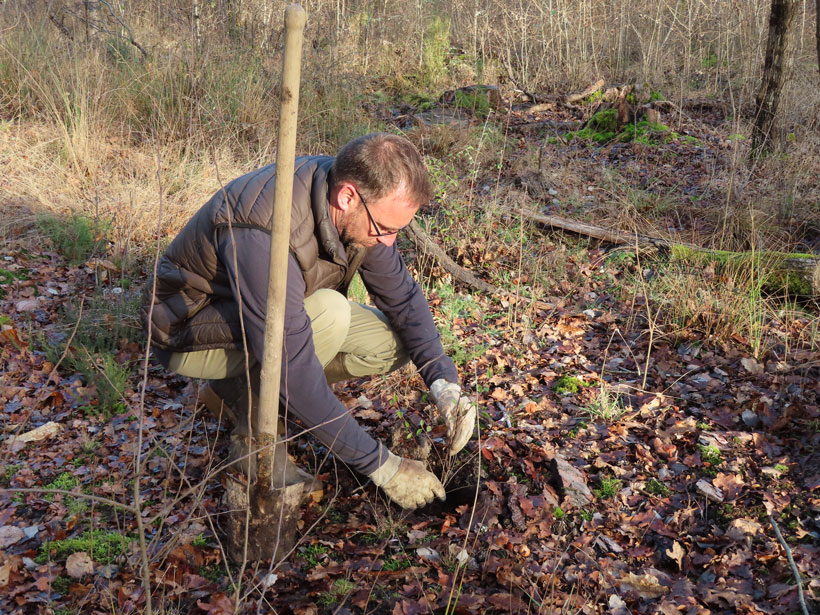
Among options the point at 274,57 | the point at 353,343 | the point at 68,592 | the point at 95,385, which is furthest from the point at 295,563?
the point at 274,57

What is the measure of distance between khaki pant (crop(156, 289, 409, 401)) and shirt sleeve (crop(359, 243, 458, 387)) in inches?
4.5

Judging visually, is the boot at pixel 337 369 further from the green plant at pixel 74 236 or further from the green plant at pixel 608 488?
the green plant at pixel 74 236

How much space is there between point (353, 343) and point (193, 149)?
3.61 meters

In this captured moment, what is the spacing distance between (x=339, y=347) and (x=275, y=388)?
42.2 inches

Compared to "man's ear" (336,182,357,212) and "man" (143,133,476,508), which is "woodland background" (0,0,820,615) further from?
"man's ear" (336,182,357,212)

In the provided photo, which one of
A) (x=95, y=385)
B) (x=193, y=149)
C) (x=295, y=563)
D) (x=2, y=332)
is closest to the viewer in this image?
(x=295, y=563)

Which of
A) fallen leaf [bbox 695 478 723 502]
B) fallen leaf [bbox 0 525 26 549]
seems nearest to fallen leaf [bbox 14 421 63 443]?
fallen leaf [bbox 0 525 26 549]

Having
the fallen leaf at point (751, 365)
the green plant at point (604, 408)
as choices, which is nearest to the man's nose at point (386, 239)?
the green plant at point (604, 408)

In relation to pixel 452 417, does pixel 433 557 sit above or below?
below

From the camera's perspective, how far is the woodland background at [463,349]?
2422 mm

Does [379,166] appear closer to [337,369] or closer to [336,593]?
[337,369]

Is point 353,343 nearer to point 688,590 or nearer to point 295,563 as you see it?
point 295,563

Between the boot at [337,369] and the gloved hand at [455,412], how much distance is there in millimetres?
563

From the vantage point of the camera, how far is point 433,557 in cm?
258
